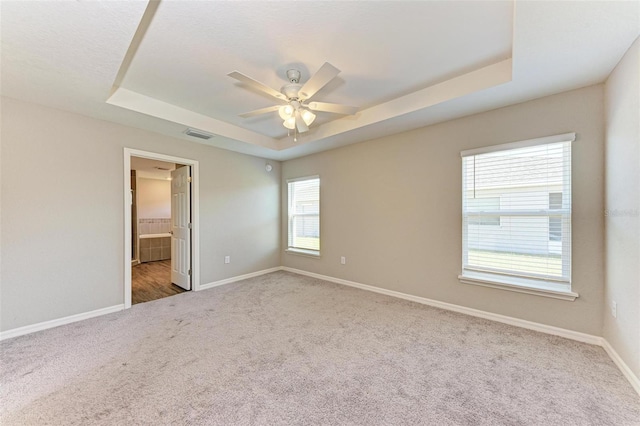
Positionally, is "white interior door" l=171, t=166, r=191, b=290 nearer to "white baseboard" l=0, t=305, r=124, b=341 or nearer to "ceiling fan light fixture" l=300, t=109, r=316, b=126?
→ "white baseboard" l=0, t=305, r=124, b=341

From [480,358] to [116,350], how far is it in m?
3.24

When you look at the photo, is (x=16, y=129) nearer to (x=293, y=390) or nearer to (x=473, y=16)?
(x=293, y=390)

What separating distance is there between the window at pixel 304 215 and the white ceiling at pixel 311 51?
6.92ft

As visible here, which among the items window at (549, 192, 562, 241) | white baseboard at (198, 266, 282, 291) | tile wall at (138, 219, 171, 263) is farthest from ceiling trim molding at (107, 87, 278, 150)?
tile wall at (138, 219, 171, 263)

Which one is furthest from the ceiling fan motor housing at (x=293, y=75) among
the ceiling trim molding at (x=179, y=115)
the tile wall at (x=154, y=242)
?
the tile wall at (x=154, y=242)

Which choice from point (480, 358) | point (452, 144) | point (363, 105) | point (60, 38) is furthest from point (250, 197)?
point (480, 358)

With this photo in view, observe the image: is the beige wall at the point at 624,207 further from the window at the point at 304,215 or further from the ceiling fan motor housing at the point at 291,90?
the window at the point at 304,215

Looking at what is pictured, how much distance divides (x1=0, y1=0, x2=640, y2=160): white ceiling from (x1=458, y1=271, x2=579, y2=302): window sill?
196cm

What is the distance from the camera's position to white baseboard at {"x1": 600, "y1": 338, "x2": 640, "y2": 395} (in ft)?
5.50

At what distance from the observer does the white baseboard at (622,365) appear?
168 centimetres

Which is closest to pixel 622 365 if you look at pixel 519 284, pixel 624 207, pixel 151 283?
pixel 519 284

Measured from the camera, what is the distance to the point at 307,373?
187 cm

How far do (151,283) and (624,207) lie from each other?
617 centimetres

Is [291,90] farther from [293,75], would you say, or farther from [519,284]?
[519,284]
